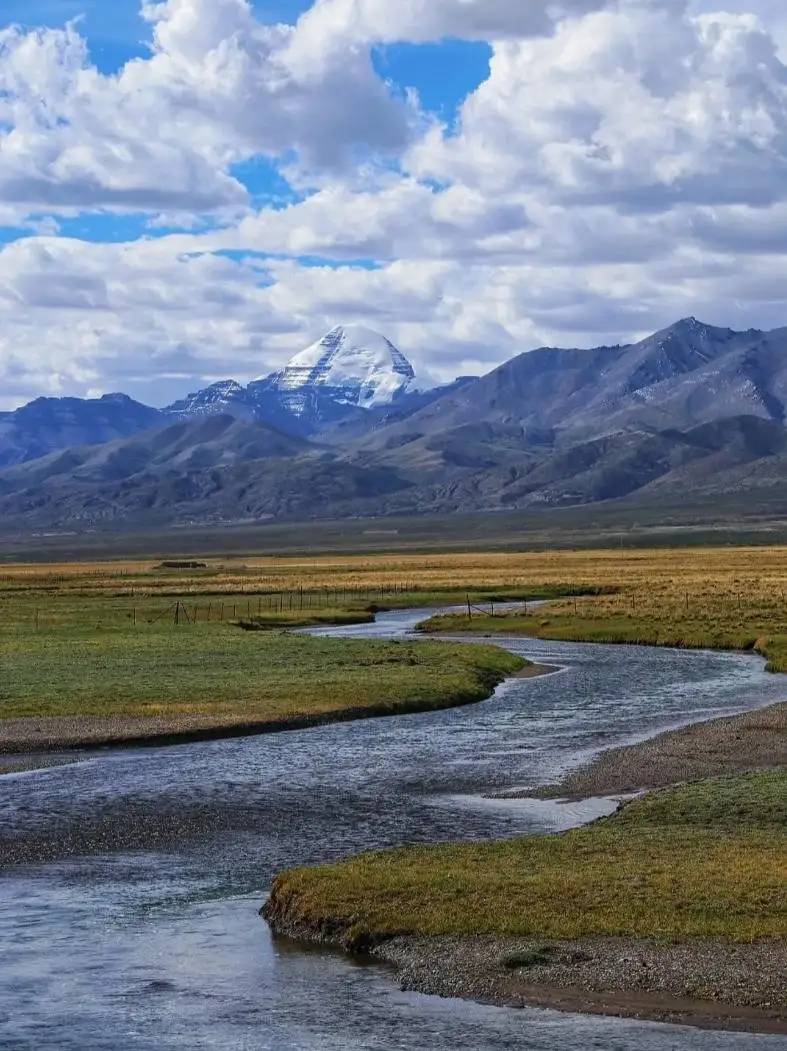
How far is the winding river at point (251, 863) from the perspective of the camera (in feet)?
69.6

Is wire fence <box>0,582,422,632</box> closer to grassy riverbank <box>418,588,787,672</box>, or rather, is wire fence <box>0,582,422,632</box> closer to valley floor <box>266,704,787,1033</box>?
grassy riverbank <box>418,588,787,672</box>

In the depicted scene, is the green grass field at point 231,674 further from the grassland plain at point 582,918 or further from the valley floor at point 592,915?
the grassland plain at point 582,918

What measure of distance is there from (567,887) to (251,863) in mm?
8140

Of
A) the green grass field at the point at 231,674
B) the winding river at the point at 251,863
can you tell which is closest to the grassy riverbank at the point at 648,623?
the green grass field at the point at 231,674

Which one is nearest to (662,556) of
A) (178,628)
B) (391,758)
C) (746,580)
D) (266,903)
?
(746,580)

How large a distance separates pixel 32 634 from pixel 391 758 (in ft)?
155

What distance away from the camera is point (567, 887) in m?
26.2

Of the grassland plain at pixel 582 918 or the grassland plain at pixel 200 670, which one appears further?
the grassland plain at pixel 200 670

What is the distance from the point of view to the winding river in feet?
69.6

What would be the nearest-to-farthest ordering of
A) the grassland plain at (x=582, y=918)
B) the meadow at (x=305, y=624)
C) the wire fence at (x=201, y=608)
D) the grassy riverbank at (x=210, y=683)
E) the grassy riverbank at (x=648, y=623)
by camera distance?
the grassland plain at (x=582, y=918), the grassy riverbank at (x=210, y=683), the meadow at (x=305, y=624), the grassy riverbank at (x=648, y=623), the wire fence at (x=201, y=608)

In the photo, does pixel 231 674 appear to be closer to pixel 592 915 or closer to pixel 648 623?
pixel 648 623

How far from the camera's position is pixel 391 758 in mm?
44219

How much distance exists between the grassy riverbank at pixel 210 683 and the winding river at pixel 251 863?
2170mm

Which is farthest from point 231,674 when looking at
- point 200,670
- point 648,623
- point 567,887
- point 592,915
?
point 592,915
